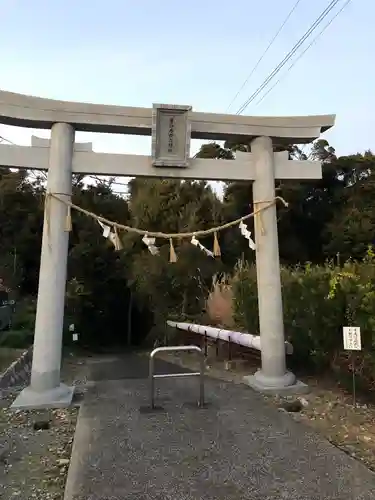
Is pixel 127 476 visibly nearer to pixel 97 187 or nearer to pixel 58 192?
pixel 58 192

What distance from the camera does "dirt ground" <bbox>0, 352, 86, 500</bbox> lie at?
3.63 meters

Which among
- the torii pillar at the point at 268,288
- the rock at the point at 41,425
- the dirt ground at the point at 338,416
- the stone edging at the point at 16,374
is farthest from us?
the stone edging at the point at 16,374

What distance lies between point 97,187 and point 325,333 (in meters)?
20.4

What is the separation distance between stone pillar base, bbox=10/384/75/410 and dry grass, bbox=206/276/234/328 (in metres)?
6.31

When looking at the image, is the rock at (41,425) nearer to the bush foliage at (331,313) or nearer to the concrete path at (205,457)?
the concrete path at (205,457)

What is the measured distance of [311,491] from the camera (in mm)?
3410

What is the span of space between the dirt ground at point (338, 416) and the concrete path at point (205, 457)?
21 centimetres

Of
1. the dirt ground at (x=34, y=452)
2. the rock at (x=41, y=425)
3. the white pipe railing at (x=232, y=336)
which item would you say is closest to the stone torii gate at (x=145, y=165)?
the dirt ground at (x=34, y=452)

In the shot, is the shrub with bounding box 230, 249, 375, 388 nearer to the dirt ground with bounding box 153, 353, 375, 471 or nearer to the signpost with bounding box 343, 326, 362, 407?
the signpost with bounding box 343, 326, 362, 407

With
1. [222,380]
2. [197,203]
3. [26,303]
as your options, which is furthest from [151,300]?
[222,380]

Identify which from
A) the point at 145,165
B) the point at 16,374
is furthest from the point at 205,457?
the point at 16,374

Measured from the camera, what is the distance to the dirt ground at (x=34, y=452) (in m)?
3.63

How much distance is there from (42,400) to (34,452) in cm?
176

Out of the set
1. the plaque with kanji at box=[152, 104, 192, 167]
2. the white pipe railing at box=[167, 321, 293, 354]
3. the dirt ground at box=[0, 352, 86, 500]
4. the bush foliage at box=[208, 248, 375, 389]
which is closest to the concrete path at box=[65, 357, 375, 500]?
the dirt ground at box=[0, 352, 86, 500]
